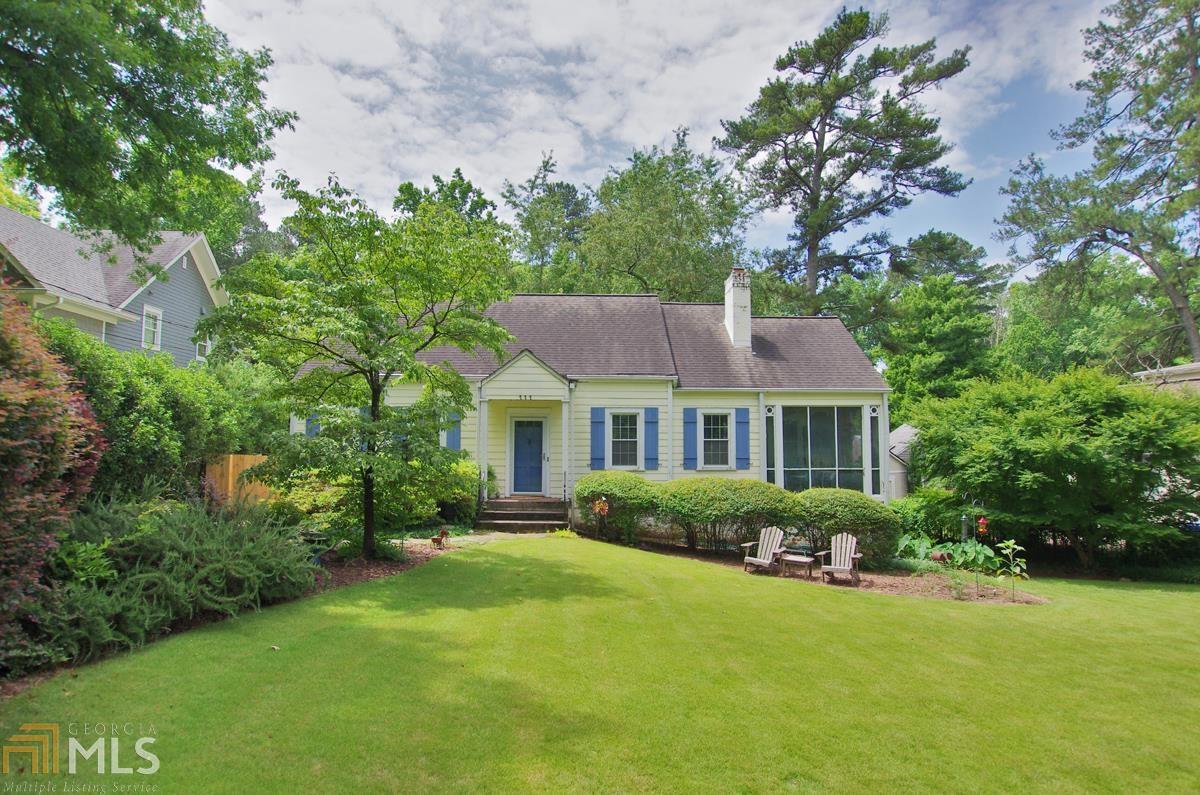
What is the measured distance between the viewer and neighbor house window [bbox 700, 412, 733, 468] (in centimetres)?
1705

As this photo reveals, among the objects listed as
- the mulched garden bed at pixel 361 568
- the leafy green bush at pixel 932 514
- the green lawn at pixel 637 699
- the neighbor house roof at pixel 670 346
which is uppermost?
the neighbor house roof at pixel 670 346

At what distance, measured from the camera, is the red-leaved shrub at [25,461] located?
421cm

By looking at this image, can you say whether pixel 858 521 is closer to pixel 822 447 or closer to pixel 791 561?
pixel 791 561

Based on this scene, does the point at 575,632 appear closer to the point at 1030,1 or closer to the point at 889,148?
the point at 1030,1

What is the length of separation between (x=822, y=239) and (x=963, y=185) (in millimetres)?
6123

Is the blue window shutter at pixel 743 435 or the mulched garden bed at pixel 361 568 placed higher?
the blue window shutter at pixel 743 435

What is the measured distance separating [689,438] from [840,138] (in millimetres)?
18818

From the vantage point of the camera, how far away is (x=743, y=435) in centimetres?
1705

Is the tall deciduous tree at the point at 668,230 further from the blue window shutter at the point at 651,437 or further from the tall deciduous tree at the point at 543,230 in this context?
the blue window shutter at the point at 651,437

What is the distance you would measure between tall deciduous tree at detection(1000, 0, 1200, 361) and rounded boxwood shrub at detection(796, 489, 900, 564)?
1660cm

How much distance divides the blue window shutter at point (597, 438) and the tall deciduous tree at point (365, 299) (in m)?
6.61

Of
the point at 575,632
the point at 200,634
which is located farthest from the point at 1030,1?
the point at 200,634

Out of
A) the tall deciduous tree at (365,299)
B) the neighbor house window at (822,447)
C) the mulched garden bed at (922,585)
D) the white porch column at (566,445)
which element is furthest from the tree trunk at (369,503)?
the neighbor house window at (822,447)

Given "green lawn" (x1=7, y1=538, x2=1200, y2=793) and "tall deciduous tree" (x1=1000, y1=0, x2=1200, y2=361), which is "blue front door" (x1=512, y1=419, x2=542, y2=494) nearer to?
"green lawn" (x1=7, y1=538, x2=1200, y2=793)
